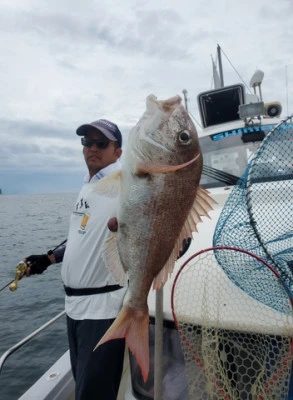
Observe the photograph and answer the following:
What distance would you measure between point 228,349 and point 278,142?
170 centimetres

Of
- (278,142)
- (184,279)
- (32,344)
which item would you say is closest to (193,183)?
(184,279)

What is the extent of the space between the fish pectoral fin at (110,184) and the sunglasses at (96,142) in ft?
3.33

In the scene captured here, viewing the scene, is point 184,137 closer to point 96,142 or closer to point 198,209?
point 198,209

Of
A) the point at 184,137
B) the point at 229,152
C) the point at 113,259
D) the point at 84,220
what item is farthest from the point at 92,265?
the point at 229,152

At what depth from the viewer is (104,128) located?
2.82 meters

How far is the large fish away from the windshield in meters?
2.81

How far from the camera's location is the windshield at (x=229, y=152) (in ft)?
15.1

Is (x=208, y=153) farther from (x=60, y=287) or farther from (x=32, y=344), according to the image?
(x=60, y=287)

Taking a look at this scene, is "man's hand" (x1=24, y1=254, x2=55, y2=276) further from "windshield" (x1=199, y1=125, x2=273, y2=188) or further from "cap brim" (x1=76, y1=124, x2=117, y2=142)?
"windshield" (x1=199, y1=125, x2=273, y2=188)

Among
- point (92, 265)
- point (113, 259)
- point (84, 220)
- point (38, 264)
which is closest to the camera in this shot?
point (113, 259)

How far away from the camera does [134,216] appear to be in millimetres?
1819

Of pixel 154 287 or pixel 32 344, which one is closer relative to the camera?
pixel 154 287

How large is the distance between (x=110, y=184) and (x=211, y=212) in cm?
186

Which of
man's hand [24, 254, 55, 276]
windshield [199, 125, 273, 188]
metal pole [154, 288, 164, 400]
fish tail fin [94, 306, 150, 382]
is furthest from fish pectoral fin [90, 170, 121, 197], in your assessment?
windshield [199, 125, 273, 188]
